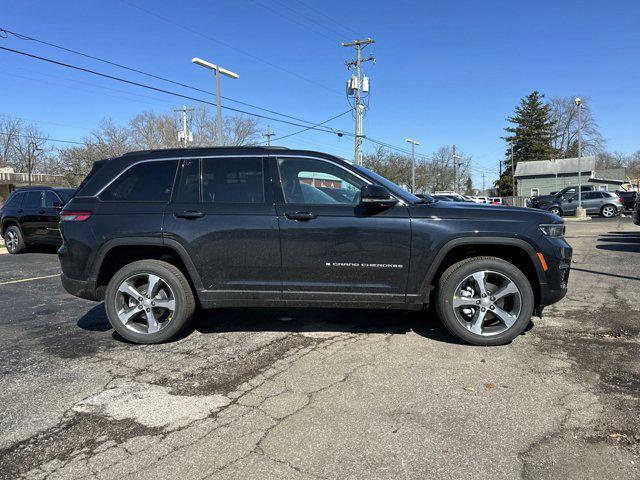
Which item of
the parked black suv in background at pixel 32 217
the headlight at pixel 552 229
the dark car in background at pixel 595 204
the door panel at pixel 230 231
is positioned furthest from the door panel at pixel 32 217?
the dark car in background at pixel 595 204

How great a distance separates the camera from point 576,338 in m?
4.53

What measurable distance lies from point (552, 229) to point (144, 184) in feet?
12.9

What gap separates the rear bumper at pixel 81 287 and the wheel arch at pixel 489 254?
126 inches

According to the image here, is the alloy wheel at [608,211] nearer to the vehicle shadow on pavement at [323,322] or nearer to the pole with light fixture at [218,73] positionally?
the pole with light fixture at [218,73]

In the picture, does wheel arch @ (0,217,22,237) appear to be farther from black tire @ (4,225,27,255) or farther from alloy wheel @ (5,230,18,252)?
alloy wheel @ (5,230,18,252)

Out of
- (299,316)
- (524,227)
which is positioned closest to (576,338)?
(524,227)

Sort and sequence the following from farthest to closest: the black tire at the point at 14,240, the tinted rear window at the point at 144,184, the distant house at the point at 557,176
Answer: the distant house at the point at 557,176 < the black tire at the point at 14,240 < the tinted rear window at the point at 144,184

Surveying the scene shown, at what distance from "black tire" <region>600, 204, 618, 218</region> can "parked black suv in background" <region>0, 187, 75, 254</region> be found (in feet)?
93.9

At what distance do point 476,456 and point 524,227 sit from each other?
2293 mm

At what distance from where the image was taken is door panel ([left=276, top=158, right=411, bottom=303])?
420 centimetres

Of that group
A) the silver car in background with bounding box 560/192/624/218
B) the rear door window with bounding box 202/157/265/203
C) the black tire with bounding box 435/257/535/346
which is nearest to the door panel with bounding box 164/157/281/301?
the rear door window with bounding box 202/157/265/203

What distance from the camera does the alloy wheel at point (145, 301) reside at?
4.48 meters

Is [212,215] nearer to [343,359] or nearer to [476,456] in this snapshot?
[343,359]

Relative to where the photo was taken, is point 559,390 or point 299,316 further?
point 299,316
